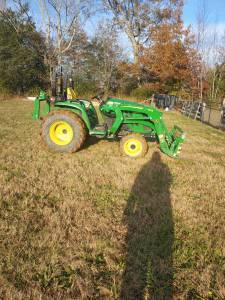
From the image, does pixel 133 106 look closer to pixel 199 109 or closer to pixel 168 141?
pixel 168 141

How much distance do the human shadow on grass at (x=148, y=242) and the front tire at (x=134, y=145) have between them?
4.21ft

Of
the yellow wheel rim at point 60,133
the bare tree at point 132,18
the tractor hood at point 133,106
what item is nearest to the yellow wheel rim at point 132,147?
the tractor hood at point 133,106

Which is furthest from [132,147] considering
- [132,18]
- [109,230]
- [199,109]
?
[132,18]

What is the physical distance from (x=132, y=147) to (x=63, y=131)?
1.61 metres

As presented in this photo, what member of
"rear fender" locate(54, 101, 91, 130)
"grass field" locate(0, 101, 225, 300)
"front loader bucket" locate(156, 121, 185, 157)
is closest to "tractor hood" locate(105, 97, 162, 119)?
"front loader bucket" locate(156, 121, 185, 157)

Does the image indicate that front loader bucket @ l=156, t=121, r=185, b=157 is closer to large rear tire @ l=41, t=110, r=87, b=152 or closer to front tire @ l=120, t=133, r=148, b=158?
front tire @ l=120, t=133, r=148, b=158

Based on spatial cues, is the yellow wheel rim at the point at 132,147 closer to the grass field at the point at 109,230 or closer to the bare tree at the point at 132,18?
the grass field at the point at 109,230

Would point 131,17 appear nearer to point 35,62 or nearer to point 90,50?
point 90,50

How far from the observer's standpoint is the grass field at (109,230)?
2104mm

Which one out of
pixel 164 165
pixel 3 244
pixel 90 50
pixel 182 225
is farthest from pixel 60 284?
pixel 90 50

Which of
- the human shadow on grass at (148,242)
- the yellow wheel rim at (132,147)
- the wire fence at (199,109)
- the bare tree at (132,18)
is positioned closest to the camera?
the human shadow on grass at (148,242)

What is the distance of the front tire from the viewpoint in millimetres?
5426

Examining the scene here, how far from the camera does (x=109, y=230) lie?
278 centimetres

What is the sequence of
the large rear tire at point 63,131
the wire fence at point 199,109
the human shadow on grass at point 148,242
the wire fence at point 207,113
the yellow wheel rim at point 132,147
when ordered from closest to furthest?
1. the human shadow on grass at point 148,242
2. the large rear tire at point 63,131
3. the yellow wheel rim at point 132,147
4. the wire fence at point 207,113
5. the wire fence at point 199,109
